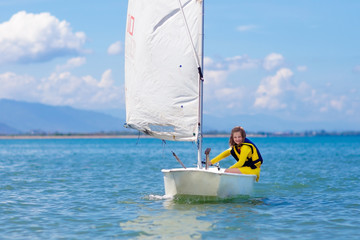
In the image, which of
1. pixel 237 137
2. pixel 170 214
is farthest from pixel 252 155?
pixel 170 214

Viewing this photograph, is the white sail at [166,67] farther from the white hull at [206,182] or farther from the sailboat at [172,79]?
the white hull at [206,182]

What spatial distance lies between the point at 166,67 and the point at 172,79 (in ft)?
1.36

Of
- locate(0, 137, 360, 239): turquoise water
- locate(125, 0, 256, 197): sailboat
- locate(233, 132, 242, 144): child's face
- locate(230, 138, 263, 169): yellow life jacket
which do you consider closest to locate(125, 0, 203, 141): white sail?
locate(125, 0, 256, 197): sailboat

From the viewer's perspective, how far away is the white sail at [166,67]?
15086 mm

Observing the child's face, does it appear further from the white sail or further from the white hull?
the white sail

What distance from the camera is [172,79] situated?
15.4 meters

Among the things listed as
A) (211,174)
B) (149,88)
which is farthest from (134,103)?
(211,174)

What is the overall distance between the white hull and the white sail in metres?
1.32

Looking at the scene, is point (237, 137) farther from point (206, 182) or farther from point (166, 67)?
point (166, 67)

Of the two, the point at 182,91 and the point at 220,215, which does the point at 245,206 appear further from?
the point at 182,91

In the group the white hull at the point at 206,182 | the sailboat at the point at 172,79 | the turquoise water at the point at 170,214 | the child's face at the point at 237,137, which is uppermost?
the sailboat at the point at 172,79

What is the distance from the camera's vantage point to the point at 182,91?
1521 cm

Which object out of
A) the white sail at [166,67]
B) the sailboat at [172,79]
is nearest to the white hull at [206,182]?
the sailboat at [172,79]

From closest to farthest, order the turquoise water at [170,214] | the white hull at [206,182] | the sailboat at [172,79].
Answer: the turquoise water at [170,214], the white hull at [206,182], the sailboat at [172,79]
